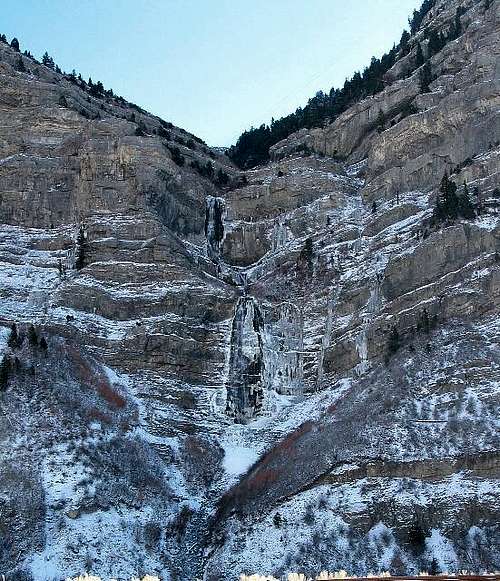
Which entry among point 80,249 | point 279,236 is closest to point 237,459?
point 80,249

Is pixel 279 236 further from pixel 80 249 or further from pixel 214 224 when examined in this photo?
pixel 80 249

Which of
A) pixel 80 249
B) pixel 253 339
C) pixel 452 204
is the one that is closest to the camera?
pixel 452 204

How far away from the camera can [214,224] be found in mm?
73562

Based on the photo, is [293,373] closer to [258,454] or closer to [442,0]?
[258,454]

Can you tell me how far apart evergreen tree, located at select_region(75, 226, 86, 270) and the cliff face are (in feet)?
2.13

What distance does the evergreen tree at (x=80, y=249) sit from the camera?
62.2m

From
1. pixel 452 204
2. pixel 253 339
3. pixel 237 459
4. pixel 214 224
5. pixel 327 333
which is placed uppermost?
pixel 214 224

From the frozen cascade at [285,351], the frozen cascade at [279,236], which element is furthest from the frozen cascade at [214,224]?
the frozen cascade at [285,351]

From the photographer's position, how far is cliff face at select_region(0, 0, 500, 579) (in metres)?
41.7

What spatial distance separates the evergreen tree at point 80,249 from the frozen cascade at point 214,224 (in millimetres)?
11057

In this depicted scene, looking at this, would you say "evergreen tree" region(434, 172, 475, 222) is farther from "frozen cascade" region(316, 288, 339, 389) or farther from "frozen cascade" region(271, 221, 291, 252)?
"frozen cascade" region(271, 221, 291, 252)

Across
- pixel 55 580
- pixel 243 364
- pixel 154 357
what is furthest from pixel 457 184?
pixel 55 580

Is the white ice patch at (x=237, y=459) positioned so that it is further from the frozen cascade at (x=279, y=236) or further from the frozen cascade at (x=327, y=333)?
the frozen cascade at (x=279, y=236)

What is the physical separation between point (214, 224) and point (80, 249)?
552 inches
